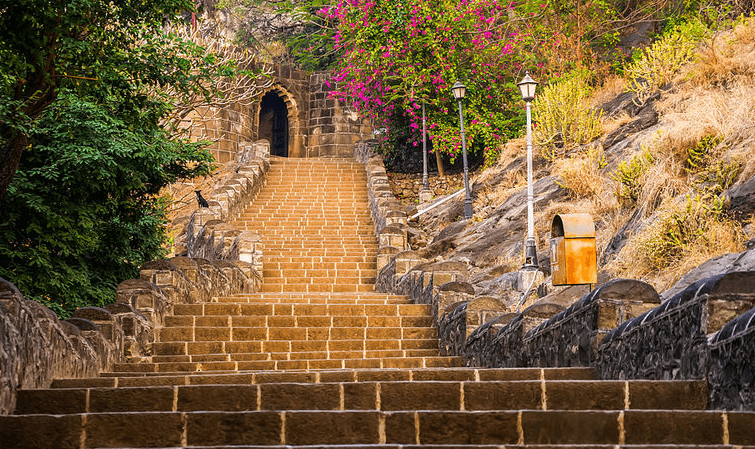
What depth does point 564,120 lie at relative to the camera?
20.8 meters

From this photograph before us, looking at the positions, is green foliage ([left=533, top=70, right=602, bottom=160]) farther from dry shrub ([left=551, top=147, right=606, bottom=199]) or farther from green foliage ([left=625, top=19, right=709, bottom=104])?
dry shrub ([left=551, top=147, right=606, bottom=199])

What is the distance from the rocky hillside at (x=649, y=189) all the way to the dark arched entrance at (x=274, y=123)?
54.2 ft

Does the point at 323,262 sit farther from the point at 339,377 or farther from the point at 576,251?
the point at 339,377

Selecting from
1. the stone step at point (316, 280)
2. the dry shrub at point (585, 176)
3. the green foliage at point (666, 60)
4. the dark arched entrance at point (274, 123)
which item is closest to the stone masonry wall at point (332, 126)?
the dark arched entrance at point (274, 123)

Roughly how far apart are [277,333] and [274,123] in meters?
28.2

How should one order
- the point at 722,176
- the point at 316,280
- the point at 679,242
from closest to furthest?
1. the point at 679,242
2. the point at 722,176
3. the point at 316,280

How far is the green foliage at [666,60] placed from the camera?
19750 millimetres

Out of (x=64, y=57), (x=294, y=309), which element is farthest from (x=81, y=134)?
(x=294, y=309)

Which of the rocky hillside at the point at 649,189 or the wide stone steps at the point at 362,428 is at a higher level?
the rocky hillside at the point at 649,189

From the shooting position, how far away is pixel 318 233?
21562 millimetres

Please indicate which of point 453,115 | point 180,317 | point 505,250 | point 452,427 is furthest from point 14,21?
point 453,115

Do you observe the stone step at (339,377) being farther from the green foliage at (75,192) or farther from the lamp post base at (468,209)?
the lamp post base at (468,209)

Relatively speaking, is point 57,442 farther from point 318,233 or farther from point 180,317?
point 318,233

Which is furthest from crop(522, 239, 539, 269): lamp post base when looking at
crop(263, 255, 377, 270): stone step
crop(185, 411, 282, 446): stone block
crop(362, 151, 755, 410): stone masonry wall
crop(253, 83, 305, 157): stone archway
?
Result: crop(253, 83, 305, 157): stone archway
